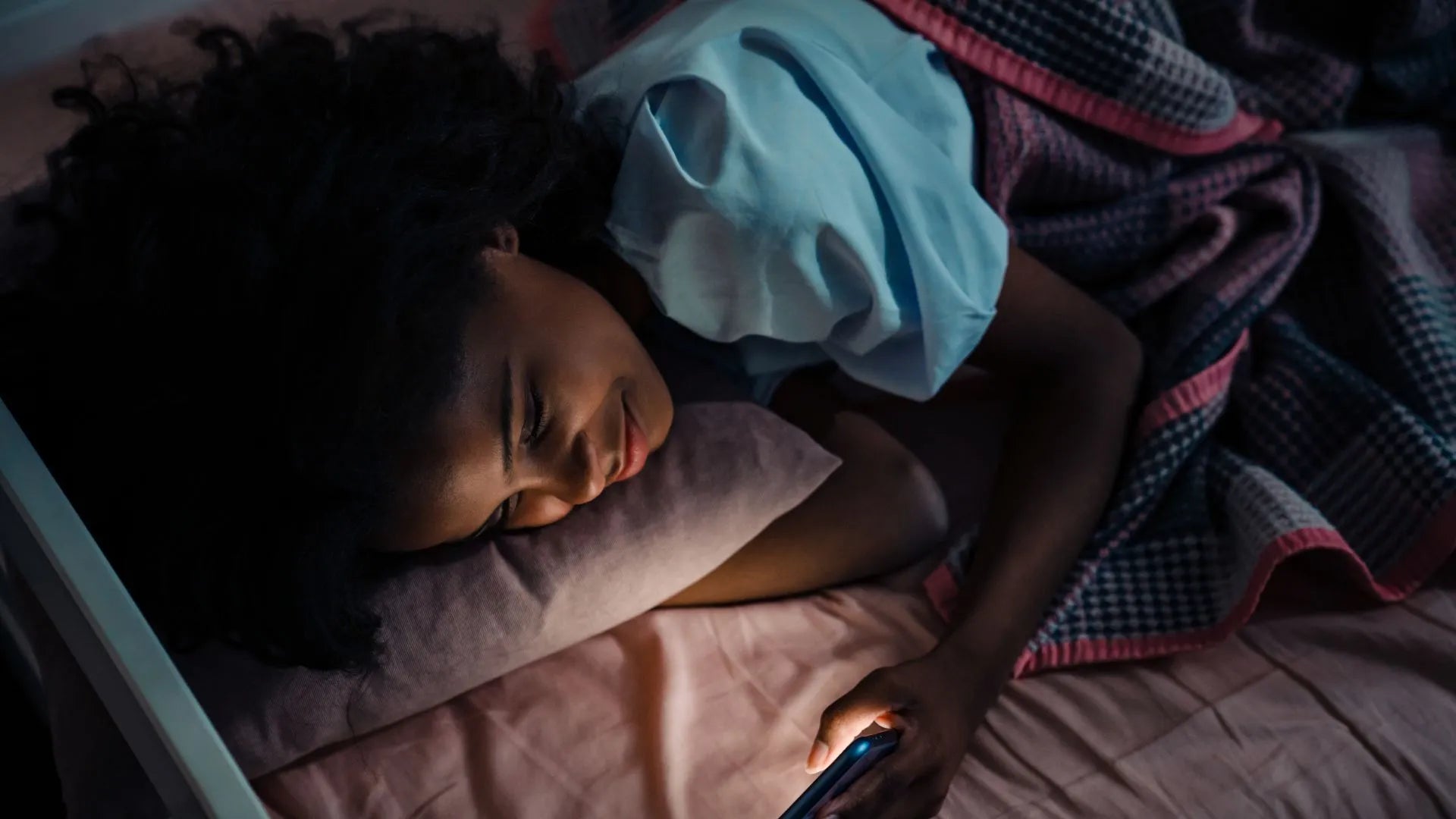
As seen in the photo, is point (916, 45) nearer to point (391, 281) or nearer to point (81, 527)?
point (391, 281)

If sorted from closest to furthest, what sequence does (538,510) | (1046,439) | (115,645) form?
(115,645) → (538,510) → (1046,439)

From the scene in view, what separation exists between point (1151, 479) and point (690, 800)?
0.42m

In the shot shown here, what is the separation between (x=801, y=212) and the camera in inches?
29.7

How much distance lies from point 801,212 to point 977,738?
0.38 metres

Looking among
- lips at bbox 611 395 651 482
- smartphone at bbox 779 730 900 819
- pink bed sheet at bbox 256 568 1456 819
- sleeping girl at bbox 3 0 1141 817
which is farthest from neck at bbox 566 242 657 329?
smartphone at bbox 779 730 900 819

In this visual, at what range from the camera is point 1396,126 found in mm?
1037

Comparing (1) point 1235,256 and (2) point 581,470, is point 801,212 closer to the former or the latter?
(2) point 581,470

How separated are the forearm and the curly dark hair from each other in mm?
412

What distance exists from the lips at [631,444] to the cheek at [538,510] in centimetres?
5

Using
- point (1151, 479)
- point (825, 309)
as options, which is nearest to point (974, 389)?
point (1151, 479)

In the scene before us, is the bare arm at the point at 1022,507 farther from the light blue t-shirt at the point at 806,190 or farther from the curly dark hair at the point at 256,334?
the curly dark hair at the point at 256,334

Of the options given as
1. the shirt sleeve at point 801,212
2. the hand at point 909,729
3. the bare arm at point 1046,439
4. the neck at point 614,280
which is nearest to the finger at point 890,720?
the hand at point 909,729

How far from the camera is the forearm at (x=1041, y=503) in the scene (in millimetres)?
842

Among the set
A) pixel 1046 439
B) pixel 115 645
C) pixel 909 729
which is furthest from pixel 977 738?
pixel 115 645
